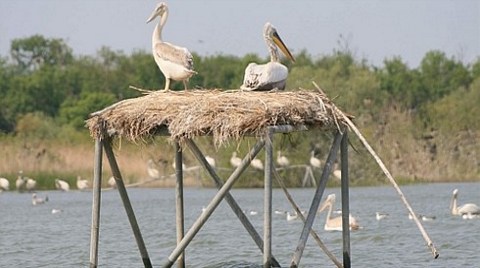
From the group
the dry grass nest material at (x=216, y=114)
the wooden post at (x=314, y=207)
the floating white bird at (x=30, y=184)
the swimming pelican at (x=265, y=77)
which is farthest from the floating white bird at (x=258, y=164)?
the wooden post at (x=314, y=207)

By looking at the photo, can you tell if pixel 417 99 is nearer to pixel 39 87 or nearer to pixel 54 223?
pixel 39 87

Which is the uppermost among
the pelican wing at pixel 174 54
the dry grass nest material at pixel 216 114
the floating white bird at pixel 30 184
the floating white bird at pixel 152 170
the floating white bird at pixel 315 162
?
the pelican wing at pixel 174 54

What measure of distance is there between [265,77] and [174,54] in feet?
3.87

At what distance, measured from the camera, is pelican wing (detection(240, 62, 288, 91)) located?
52.7ft

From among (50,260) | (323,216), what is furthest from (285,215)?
(50,260)

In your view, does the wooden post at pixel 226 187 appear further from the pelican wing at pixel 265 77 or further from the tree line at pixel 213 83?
the tree line at pixel 213 83

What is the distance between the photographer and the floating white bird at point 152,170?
4216cm

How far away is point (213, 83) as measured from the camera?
72000 mm

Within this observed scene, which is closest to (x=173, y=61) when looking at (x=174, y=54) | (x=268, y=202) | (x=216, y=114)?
(x=174, y=54)

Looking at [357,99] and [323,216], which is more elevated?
[357,99]

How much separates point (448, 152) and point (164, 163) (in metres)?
9.74

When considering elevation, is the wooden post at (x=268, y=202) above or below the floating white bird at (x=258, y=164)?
above

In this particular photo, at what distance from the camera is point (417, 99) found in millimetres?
66125

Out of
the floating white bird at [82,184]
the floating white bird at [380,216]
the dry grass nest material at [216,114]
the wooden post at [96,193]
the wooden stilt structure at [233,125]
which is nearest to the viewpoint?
the wooden stilt structure at [233,125]
